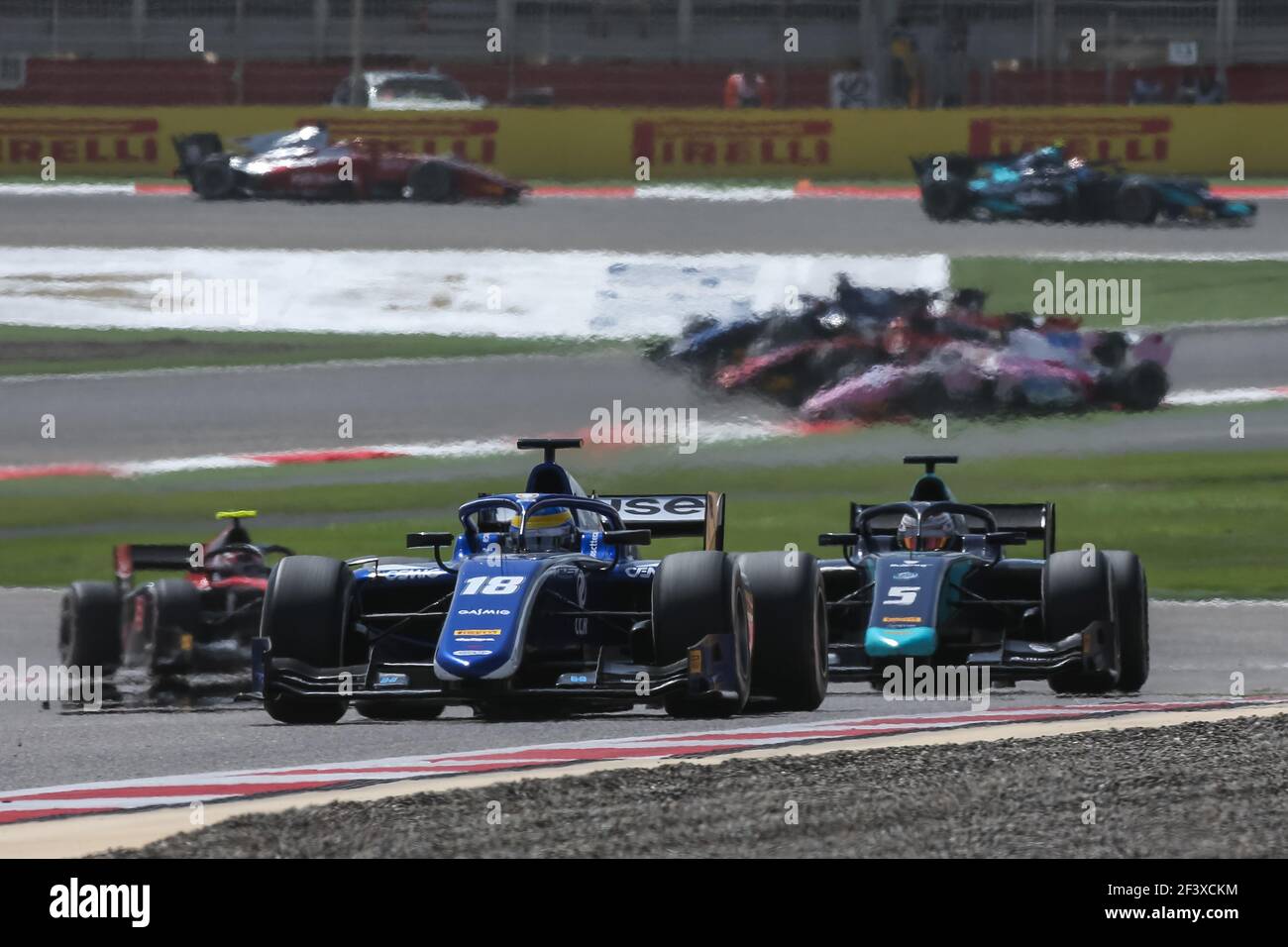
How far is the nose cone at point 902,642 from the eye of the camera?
40.2 feet

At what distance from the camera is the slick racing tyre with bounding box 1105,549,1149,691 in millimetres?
12516

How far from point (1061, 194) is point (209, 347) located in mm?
10739

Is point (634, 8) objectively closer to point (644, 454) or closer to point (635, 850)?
point (644, 454)

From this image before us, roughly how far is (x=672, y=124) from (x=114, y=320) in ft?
29.3

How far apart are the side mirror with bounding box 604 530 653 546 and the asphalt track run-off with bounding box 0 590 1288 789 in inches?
34.2

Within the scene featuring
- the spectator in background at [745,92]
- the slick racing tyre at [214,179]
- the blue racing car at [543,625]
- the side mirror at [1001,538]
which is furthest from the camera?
the spectator in background at [745,92]

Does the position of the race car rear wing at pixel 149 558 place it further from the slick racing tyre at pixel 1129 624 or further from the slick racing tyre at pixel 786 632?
the slick racing tyre at pixel 1129 624

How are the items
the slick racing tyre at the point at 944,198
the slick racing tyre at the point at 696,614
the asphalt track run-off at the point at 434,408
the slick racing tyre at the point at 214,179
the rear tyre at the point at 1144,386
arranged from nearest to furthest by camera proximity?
the slick racing tyre at the point at 696,614 < the asphalt track run-off at the point at 434,408 < the rear tyre at the point at 1144,386 < the slick racing tyre at the point at 944,198 < the slick racing tyre at the point at 214,179

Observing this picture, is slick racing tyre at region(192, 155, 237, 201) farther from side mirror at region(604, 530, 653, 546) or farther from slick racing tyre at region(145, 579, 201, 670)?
side mirror at region(604, 530, 653, 546)

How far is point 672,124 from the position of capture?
32.0 meters

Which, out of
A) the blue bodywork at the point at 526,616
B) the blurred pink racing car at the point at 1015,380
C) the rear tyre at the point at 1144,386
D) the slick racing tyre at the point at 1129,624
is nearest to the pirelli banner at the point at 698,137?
the rear tyre at the point at 1144,386

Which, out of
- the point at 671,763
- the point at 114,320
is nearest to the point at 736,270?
the point at 114,320

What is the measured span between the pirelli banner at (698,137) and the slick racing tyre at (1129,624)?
63.1 feet

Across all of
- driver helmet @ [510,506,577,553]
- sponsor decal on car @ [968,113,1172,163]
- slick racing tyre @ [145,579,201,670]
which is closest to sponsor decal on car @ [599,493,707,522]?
driver helmet @ [510,506,577,553]
